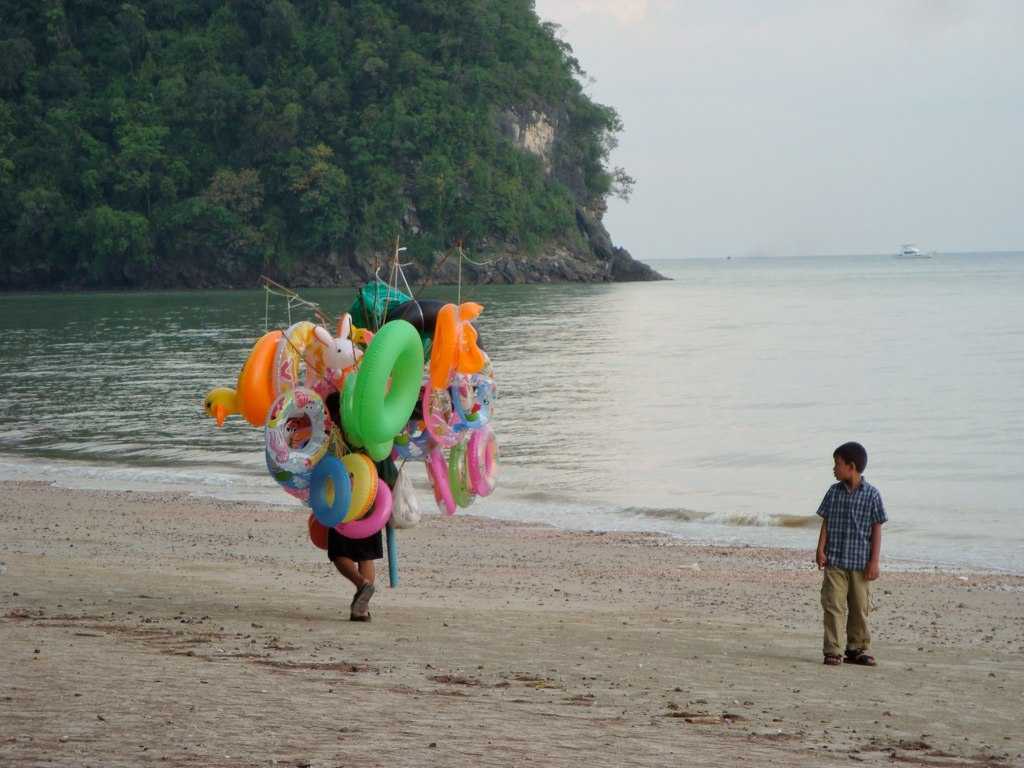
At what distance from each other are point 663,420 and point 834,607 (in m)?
17.4

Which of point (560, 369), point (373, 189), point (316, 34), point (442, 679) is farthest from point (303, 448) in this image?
point (316, 34)

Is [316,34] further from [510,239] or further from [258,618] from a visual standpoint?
[258,618]

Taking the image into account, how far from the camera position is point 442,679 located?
5.75 meters

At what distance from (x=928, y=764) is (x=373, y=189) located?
81.8 metres

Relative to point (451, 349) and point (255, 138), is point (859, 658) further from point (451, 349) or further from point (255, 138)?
point (255, 138)

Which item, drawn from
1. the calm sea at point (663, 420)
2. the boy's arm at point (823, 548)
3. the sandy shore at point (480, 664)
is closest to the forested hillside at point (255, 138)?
the calm sea at point (663, 420)

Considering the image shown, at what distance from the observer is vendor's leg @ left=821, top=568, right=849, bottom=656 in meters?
6.68

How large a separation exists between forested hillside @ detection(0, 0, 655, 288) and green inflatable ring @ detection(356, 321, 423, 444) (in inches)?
3004

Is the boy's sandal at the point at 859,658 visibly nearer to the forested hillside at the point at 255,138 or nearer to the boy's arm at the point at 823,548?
the boy's arm at the point at 823,548

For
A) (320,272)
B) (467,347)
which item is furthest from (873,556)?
(320,272)

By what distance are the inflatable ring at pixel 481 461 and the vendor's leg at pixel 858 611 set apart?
243 centimetres

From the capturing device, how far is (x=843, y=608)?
22.1 feet

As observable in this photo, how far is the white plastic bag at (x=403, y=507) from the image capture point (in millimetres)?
7648

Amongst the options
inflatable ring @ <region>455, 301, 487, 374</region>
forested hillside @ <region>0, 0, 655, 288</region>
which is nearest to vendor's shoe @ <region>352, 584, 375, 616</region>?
inflatable ring @ <region>455, 301, 487, 374</region>
